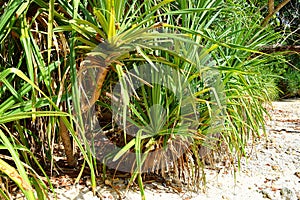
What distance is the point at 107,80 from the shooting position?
46.6 inches

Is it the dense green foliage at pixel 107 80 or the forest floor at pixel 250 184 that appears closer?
the dense green foliage at pixel 107 80

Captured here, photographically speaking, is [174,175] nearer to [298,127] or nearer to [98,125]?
[98,125]

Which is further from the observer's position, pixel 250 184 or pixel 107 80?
pixel 250 184

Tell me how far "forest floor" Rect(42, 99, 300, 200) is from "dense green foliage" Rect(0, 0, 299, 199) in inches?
3.0

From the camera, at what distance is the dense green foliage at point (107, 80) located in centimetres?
94

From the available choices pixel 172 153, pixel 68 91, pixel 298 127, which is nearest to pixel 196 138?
pixel 172 153

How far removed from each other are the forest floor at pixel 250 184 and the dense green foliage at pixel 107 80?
76mm

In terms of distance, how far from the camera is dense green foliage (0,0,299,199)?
941 millimetres

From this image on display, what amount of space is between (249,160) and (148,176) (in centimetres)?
69

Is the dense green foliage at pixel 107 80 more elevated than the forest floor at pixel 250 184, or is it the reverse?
the dense green foliage at pixel 107 80

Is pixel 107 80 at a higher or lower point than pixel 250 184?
higher

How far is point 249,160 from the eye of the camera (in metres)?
1.76

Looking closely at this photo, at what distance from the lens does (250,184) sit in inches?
59.4

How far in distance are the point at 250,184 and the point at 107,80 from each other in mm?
840
